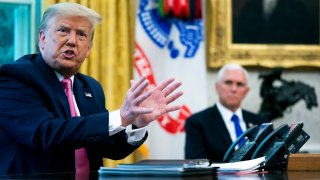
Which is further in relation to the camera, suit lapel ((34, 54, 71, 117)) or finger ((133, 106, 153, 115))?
suit lapel ((34, 54, 71, 117))

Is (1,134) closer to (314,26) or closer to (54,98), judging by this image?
(54,98)

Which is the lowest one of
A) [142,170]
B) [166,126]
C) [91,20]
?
[166,126]

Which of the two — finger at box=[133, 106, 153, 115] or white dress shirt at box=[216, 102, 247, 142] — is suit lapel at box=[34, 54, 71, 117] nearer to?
finger at box=[133, 106, 153, 115]

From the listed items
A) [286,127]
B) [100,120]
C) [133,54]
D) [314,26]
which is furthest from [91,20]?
[314,26]

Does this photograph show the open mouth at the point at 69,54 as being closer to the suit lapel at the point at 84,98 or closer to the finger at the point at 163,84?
the suit lapel at the point at 84,98

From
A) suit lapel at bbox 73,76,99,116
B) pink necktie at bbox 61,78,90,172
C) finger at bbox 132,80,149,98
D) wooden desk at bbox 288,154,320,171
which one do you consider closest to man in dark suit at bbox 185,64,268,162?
suit lapel at bbox 73,76,99,116

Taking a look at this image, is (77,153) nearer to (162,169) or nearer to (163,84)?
(163,84)

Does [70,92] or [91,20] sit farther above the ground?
[91,20]

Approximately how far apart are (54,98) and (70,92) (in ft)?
0.60

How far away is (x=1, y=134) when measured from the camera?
319cm

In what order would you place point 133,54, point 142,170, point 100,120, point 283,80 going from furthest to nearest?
1. point 283,80
2. point 133,54
3. point 100,120
4. point 142,170

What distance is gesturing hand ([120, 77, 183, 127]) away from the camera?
288 cm

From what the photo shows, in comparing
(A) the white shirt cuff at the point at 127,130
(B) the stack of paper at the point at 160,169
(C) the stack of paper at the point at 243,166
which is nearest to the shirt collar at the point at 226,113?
(A) the white shirt cuff at the point at 127,130

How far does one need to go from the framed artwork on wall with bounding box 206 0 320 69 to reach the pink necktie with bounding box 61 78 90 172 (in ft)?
11.4
